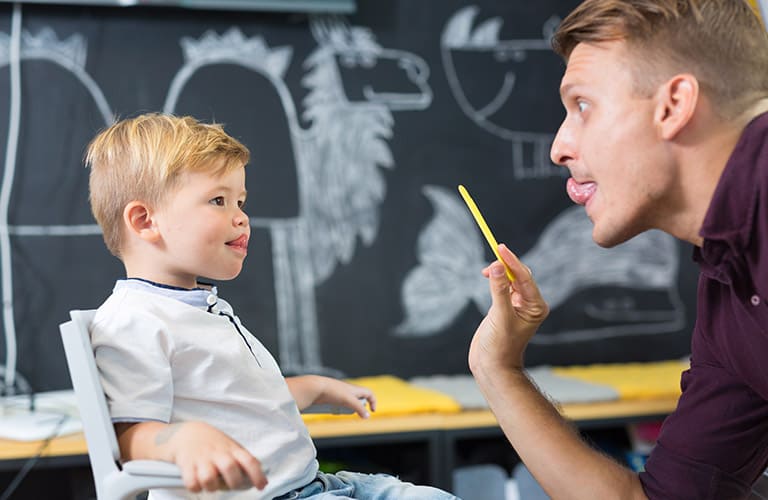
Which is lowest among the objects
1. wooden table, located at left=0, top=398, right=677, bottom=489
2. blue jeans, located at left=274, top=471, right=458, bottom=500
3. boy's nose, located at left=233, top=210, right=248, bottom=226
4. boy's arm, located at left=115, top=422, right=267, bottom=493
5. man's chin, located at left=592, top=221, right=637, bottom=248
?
wooden table, located at left=0, top=398, right=677, bottom=489

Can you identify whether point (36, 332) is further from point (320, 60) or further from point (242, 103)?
point (320, 60)

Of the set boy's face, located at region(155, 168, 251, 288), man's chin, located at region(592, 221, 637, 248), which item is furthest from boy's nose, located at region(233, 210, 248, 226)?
man's chin, located at region(592, 221, 637, 248)

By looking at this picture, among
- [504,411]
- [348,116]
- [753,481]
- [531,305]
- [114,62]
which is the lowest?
[753,481]

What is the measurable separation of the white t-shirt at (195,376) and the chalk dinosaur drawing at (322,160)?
4.46 feet

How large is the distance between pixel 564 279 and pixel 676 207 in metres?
1.63

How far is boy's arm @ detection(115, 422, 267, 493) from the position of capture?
37.6 inches

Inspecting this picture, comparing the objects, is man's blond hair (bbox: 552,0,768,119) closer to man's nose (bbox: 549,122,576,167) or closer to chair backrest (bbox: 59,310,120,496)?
man's nose (bbox: 549,122,576,167)

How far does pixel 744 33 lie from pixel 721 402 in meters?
0.51

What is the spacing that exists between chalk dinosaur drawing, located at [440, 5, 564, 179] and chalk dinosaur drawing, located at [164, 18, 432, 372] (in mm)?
197

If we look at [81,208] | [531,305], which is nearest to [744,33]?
[531,305]

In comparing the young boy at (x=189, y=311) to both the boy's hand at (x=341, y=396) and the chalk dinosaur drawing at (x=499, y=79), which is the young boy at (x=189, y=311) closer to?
the boy's hand at (x=341, y=396)

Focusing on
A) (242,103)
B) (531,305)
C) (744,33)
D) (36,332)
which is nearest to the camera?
(744,33)

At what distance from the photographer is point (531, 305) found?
53.9 inches

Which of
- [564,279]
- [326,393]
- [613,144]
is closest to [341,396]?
[326,393]
